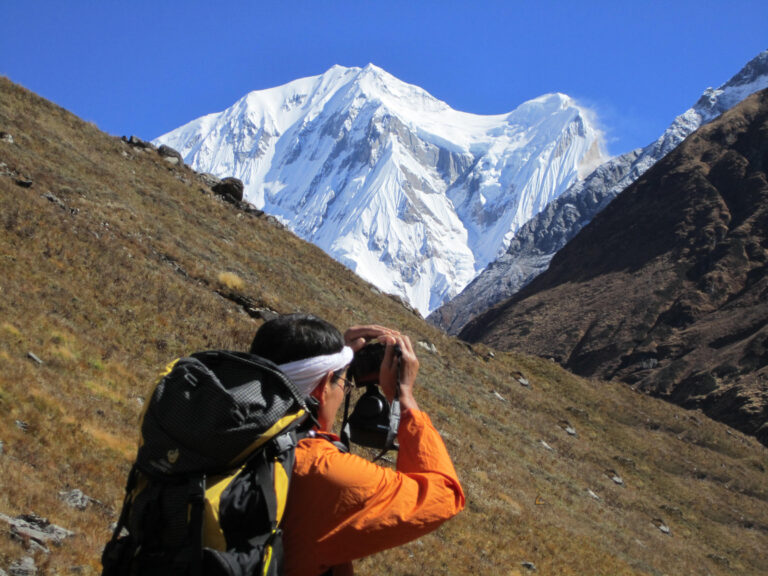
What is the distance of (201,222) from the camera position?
28062 mm

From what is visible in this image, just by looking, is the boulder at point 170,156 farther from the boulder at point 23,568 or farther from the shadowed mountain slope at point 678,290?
the shadowed mountain slope at point 678,290

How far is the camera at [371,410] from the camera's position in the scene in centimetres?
292

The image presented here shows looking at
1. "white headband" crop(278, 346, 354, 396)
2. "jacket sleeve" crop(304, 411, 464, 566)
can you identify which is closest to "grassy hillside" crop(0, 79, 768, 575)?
"white headband" crop(278, 346, 354, 396)

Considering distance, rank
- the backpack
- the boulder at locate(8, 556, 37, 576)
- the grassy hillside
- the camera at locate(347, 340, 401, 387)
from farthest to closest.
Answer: the grassy hillside, the boulder at locate(8, 556, 37, 576), the camera at locate(347, 340, 401, 387), the backpack

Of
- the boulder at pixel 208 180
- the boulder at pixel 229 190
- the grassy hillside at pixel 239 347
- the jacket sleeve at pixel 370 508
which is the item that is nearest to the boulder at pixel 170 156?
the grassy hillside at pixel 239 347

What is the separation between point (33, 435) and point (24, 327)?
3351 millimetres

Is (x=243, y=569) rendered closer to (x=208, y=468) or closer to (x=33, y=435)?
(x=208, y=468)

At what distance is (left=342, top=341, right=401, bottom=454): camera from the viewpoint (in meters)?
2.92

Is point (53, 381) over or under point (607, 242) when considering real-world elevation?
under

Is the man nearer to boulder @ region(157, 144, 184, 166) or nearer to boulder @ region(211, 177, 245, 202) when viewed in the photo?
boulder @ region(211, 177, 245, 202)

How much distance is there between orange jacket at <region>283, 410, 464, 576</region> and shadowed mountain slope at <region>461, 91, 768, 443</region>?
59.2 metres

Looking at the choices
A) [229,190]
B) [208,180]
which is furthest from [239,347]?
[208,180]

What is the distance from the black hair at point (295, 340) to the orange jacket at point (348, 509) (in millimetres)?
433

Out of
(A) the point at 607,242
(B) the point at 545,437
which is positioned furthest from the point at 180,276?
(A) the point at 607,242
